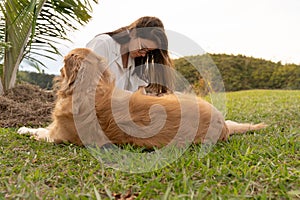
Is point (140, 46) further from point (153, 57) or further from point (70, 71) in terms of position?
point (70, 71)

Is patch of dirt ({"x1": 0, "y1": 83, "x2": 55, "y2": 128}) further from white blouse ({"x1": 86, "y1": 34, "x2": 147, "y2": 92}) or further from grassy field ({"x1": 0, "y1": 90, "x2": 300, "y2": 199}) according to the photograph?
grassy field ({"x1": 0, "y1": 90, "x2": 300, "y2": 199})

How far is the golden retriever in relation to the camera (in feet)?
8.15

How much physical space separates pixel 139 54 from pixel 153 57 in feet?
0.64

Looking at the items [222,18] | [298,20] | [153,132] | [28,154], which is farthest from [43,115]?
[298,20]

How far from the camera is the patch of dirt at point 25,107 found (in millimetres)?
4191

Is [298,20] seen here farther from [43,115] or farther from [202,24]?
[43,115]

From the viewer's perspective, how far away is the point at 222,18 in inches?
248

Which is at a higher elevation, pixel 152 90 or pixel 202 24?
pixel 202 24

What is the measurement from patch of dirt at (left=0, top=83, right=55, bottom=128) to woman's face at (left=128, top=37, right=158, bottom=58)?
1.61 m

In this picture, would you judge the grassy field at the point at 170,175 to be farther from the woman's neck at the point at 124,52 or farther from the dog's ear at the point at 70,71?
the woman's neck at the point at 124,52

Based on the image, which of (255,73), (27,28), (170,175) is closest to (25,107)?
(27,28)

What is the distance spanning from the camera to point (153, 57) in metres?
3.86

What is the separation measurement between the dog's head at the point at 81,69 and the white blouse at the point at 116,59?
94 centimetres

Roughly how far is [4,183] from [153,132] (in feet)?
3.80
